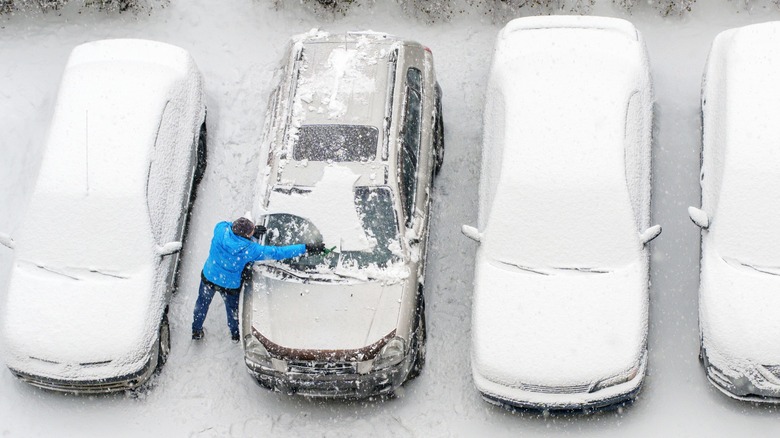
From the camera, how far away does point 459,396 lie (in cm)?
970

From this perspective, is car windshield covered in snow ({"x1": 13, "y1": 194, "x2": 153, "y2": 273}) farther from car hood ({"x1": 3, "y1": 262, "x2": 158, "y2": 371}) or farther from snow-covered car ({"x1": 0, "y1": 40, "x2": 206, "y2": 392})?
car hood ({"x1": 3, "y1": 262, "x2": 158, "y2": 371})

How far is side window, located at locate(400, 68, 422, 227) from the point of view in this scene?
960 centimetres

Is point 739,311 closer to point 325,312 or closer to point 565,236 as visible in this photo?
point 565,236

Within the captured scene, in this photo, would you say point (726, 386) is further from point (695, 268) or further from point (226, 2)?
point (226, 2)

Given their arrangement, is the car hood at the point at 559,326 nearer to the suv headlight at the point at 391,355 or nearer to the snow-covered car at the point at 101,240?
the suv headlight at the point at 391,355

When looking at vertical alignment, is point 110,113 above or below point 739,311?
above

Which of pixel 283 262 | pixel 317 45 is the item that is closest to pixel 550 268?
pixel 283 262

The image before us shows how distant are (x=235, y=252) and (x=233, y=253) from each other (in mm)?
33

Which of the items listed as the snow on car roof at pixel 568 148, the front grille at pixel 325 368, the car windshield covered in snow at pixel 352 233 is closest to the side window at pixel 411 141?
the car windshield covered in snow at pixel 352 233

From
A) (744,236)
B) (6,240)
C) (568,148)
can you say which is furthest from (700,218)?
(6,240)

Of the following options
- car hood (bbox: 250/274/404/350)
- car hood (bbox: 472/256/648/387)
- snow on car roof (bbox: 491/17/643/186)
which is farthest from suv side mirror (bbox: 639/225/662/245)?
car hood (bbox: 250/274/404/350)

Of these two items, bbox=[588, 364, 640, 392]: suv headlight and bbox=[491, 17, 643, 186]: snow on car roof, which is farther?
bbox=[491, 17, 643, 186]: snow on car roof

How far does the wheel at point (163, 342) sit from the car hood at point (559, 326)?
115 inches

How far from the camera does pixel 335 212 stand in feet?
30.7
